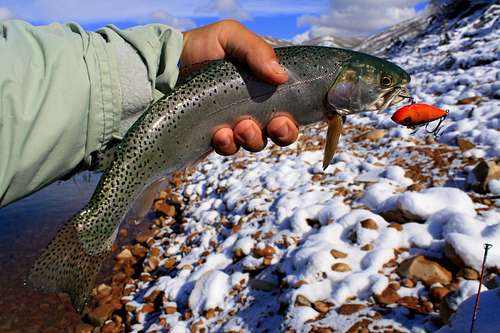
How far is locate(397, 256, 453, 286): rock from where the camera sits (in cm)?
389

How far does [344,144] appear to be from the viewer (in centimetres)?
911

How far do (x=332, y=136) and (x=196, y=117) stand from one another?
39.4 inches

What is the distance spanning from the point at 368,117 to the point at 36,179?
31.2 feet

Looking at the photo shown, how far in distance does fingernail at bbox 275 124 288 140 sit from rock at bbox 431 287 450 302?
1.95 m

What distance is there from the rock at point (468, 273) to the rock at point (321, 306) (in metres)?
1.24

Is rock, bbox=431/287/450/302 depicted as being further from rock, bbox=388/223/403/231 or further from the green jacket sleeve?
the green jacket sleeve

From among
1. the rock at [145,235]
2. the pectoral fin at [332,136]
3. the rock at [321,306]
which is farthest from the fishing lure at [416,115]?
the rock at [145,235]

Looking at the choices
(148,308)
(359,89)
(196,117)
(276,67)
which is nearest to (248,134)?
(196,117)

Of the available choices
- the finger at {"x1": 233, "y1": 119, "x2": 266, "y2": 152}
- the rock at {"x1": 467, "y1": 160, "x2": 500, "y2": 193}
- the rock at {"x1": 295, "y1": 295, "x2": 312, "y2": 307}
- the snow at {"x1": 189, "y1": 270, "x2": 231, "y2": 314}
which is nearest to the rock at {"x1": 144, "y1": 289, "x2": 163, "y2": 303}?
the snow at {"x1": 189, "y1": 270, "x2": 231, "y2": 314}

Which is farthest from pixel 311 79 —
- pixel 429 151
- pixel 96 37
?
pixel 429 151

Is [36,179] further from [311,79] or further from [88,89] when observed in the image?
[311,79]

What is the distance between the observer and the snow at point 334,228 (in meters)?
4.05

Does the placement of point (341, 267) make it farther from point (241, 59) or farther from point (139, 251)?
point (139, 251)

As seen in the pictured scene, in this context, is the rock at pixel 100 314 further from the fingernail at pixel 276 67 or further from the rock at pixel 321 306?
the fingernail at pixel 276 67
